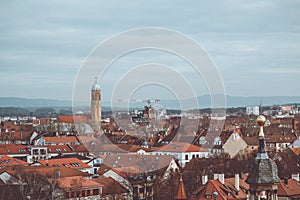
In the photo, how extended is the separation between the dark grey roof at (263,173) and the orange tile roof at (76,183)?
25584 millimetres

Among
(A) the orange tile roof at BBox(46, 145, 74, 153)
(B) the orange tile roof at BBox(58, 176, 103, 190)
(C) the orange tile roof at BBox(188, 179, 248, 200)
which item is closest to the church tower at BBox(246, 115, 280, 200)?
(C) the orange tile roof at BBox(188, 179, 248, 200)

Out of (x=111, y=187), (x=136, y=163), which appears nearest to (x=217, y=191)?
(x=111, y=187)

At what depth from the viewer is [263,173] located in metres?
21.7

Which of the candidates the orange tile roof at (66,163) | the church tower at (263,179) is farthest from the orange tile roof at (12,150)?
the church tower at (263,179)

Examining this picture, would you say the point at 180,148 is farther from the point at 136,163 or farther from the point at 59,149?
the point at 136,163

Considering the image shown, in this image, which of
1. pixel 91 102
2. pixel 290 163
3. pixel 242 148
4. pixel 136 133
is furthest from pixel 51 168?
pixel 91 102

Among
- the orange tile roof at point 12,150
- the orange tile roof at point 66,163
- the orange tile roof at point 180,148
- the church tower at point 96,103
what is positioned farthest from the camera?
the church tower at point 96,103

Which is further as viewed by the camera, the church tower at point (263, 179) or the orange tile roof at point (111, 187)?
the orange tile roof at point (111, 187)

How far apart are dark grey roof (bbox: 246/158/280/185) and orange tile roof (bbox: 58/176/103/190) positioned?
83.9 ft

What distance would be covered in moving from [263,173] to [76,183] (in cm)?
2724

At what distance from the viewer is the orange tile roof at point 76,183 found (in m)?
46.8

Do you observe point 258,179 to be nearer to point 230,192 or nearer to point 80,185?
point 230,192

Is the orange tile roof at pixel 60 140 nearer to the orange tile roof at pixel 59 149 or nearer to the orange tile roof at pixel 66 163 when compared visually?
Answer: the orange tile roof at pixel 59 149

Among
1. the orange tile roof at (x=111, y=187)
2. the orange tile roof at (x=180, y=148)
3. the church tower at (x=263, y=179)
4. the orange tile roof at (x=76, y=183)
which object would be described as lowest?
the orange tile roof at (x=111, y=187)
